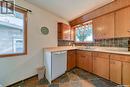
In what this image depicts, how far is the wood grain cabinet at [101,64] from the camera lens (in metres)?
2.47

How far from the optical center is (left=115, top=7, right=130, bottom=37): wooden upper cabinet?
2236mm

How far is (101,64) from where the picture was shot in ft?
8.62

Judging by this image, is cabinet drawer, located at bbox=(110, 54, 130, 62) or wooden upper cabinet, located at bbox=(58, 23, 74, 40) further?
wooden upper cabinet, located at bbox=(58, 23, 74, 40)

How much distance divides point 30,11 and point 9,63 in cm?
152

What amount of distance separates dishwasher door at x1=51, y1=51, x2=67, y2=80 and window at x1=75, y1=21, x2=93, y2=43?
154cm

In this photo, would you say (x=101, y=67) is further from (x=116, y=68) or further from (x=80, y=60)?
(x=80, y=60)

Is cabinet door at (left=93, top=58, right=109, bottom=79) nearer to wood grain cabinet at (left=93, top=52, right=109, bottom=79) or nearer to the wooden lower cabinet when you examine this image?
wood grain cabinet at (left=93, top=52, right=109, bottom=79)

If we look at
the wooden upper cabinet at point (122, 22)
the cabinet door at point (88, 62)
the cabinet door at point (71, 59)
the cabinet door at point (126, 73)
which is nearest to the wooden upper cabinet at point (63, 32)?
the cabinet door at point (71, 59)

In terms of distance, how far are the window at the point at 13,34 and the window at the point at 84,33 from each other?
2517 millimetres

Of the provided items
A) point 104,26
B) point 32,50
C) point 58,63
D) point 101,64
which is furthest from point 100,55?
point 32,50

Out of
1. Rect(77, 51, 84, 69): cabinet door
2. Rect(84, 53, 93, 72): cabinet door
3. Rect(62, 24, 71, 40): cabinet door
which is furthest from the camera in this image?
Rect(62, 24, 71, 40): cabinet door

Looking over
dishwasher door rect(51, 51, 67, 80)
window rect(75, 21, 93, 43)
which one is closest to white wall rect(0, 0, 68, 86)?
dishwasher door rect(51, 51, 67, 80)

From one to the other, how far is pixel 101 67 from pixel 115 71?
0.43 m

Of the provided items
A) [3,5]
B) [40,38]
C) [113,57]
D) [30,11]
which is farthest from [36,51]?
[113,57]
